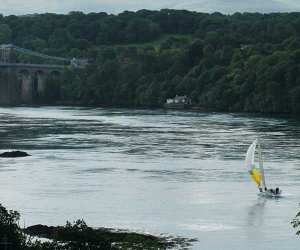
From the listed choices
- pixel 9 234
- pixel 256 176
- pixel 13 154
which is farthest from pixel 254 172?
pixel 9 234

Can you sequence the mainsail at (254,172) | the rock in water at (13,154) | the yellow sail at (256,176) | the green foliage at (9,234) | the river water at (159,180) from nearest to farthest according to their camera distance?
the green foliage at (9,234) < the river water at (159,180) < the mainsail at (254,172) < the yellow sail at (256,176) < the rock in water at (13,154)

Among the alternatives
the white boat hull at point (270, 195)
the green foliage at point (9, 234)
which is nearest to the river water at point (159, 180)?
the white boat hull at point (270, 195)

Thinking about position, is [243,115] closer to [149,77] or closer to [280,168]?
[149,77]

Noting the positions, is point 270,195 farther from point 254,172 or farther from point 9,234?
point 9,234

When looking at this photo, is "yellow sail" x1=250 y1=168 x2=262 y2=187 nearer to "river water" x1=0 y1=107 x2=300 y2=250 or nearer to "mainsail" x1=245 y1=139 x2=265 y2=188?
"mainsail" x1=245 y1=139 x2=265 y2=188

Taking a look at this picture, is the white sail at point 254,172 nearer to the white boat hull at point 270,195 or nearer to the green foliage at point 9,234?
the white boat hull at point 270,195

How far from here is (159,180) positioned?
73625mm

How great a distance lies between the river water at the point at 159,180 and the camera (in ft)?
186

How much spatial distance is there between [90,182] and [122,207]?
1064 centimetres

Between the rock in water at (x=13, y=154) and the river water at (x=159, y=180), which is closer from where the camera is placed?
the river water at (x=159, y=180)

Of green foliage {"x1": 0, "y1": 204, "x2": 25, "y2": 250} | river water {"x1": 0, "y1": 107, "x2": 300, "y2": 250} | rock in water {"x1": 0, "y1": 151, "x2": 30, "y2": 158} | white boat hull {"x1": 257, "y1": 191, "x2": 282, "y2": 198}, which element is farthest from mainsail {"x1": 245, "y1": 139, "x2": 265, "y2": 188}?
green foliage {"x1": 0, "y1": 204, "x2": 25, "y2": 250}

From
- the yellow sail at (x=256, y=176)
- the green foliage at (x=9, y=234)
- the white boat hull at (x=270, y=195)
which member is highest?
the green foliage at (x=9, y=234)

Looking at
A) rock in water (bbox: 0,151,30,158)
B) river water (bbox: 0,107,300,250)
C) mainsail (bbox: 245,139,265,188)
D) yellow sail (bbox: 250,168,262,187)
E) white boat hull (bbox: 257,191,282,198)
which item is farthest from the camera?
rock in water (bbox: 0,151,30,158)

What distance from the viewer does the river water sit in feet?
186
